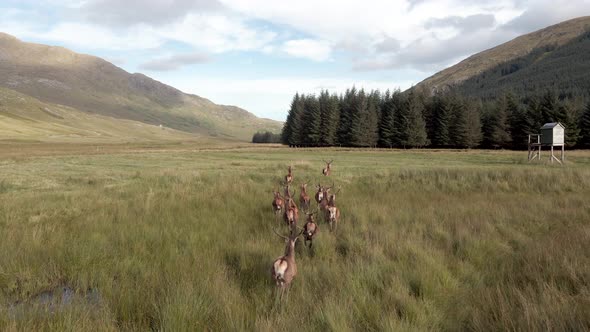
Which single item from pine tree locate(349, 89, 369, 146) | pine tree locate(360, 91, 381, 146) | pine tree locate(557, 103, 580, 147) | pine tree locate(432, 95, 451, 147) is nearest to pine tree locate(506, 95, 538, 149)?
pine tree locate(557, 103, 580, 147)

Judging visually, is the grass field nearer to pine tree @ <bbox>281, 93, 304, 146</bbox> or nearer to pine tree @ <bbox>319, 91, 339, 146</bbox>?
pine tree @ <bbox>319, 91, 339, 146</bbox>

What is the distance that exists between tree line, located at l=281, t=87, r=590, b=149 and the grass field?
225 ft

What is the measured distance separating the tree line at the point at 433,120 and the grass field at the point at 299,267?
68647mm

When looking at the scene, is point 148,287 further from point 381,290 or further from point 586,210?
point 586,210

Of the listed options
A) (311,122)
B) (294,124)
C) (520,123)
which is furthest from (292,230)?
(294,124)

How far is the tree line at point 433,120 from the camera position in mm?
69812

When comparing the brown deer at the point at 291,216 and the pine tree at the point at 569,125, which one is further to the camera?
the pine tree at the point at 569,125

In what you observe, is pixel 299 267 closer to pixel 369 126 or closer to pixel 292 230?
pixel 292 230

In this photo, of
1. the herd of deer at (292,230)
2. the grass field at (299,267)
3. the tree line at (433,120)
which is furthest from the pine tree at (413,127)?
the herd of deer at (292,230)

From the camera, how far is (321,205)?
34.0ft

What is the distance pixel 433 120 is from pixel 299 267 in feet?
268

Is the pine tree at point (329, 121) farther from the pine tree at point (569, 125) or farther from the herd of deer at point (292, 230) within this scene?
the herd of deer at point (292, 230)

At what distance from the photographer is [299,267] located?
5836 millimetres

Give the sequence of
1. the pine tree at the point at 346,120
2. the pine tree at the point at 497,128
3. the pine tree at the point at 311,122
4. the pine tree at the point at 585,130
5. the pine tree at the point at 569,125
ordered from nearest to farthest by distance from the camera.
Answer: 1. the pine tree at the point at 569,125
2. the pine tree at the point at 585,130
3. the pine tree at the point at 497,128
4. the pine tree at the point at 346,120
5. the pine tree at the point at 311,122
